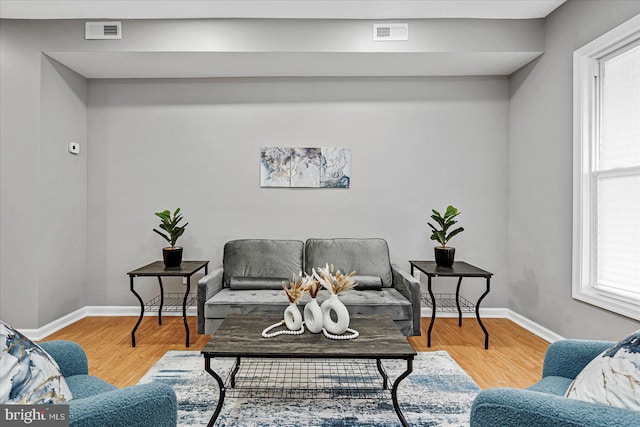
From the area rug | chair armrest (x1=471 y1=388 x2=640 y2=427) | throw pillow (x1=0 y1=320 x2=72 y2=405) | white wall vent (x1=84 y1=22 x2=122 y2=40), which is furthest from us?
white wall vent (x1=84 y1=22 x2=122 y2=40)

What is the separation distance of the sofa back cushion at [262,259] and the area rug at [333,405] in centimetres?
106

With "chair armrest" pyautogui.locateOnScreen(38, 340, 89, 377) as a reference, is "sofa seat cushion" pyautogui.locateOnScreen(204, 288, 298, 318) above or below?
below

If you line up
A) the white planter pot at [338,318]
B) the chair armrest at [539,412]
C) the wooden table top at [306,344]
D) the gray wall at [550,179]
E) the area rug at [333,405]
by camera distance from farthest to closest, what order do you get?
the gray wall at [550,179], the white planter pot at [338,318], the area rug at [333,405], the wooden table top at [306,344], the chair armrest at [539,412]

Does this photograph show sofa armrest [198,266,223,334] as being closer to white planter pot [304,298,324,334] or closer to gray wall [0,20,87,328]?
white planter pot [304,298,324,334]

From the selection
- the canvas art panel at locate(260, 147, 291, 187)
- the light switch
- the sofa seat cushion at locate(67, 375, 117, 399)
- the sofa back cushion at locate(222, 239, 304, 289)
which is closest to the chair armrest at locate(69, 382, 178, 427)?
the sofa seat cushion at locate(67, 375, 117, 399)

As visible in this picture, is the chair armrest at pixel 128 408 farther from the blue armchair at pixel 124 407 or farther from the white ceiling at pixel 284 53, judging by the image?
the white ceiling at pixel 284 53

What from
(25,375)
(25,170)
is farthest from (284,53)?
(25,375)

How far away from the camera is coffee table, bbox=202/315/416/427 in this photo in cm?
187

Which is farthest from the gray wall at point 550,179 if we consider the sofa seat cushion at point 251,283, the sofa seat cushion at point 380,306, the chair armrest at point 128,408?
the chair armrest at point 128,408

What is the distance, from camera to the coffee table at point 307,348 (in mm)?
1869

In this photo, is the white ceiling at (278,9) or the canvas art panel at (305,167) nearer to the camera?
the white ceiling at (278,9)

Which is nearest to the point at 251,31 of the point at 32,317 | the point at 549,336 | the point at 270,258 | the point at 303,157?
the point at 303,157

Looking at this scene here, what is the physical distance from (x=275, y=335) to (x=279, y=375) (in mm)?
572

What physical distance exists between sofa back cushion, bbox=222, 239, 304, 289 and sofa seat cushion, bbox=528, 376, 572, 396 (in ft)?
7.65
